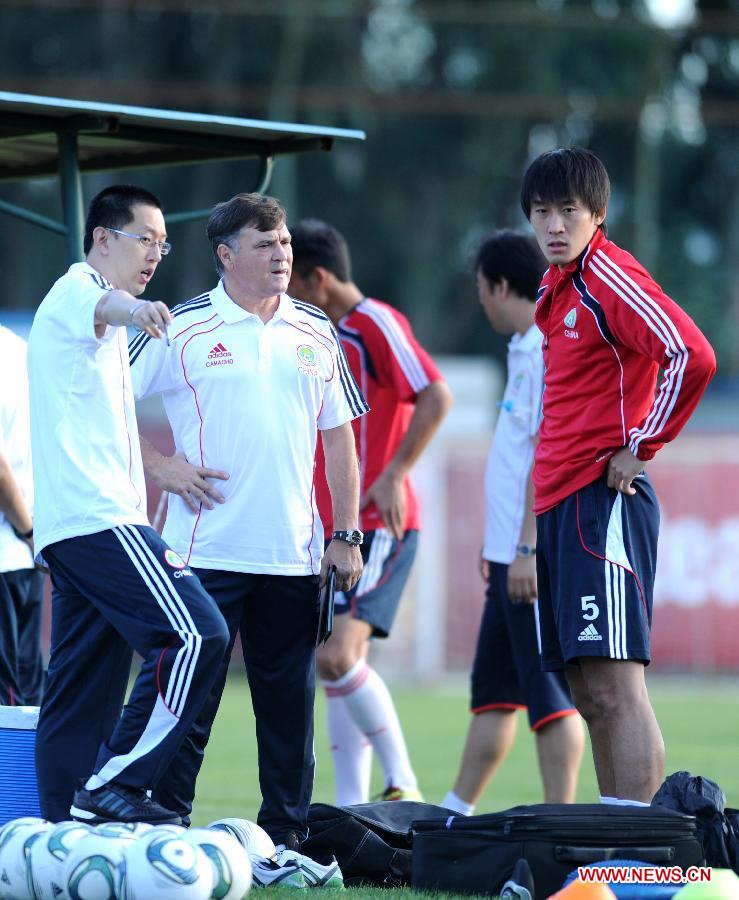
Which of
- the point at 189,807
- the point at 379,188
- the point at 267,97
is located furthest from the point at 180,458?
the point at 379,188

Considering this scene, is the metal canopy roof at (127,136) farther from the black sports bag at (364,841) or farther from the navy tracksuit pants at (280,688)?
the black sports bag at (364,841)

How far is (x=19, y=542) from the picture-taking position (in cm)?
689

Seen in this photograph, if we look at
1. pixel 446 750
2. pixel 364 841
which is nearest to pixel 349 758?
pixel 364 841

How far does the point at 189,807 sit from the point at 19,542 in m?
1.51

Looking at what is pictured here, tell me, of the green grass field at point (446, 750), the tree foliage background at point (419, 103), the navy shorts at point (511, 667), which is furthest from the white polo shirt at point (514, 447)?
the tree foliage background at point (419, 103)

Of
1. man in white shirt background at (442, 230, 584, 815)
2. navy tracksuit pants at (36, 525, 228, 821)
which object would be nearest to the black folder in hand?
navy tracksuit pants at (36, 525, 228, 821)

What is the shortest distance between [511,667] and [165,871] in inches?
127

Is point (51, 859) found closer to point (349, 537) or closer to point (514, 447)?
point (349, 537)

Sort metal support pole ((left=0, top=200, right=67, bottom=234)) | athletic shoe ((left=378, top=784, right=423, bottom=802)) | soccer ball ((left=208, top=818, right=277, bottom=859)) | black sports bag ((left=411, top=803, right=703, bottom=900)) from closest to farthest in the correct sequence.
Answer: black sports bag ((left=411, top=803, right=703, bottom=900)) < soccer ball ((left=208, top=818, right=277, bottom=859)) < metal support pole ((left=0, top=200, right=67, bottom=234)) < athletic shoe ((left=378, top=784, right=423, bottom=802))

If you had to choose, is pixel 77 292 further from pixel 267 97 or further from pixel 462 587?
pixel 267 97

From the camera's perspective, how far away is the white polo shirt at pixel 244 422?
5.92 metres

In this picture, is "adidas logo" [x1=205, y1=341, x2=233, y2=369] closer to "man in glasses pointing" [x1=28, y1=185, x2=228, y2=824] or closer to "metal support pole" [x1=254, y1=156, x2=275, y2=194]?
"man in glasses pointing" [x1=28, y1=185, x2=228, y2=824]

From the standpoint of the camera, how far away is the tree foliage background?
32344 millimetres

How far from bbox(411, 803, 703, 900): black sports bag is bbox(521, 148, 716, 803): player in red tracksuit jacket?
0.38m
